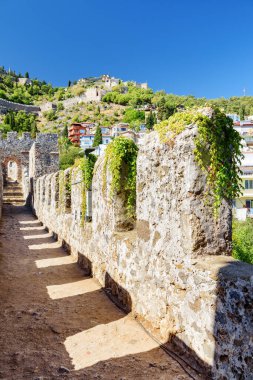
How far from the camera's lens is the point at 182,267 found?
Answer: 11.6 feet

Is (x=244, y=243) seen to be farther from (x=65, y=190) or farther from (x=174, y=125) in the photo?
(x=174, y=125)

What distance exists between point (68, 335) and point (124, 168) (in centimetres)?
266

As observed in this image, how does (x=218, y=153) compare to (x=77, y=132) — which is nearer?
(x=218, y=153)

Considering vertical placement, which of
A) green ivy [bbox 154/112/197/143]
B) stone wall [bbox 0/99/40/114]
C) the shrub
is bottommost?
the shrub

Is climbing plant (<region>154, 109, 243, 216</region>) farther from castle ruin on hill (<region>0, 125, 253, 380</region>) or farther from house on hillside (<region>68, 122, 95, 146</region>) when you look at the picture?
house on hillside (<region>68, 122, 95, 146</region>)

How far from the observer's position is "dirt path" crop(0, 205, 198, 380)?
11.0ft

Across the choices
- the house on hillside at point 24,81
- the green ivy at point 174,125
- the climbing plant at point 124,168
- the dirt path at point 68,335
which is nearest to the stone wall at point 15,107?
the house on hillside at point 24,81

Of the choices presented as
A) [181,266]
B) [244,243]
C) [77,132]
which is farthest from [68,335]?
[77,132]

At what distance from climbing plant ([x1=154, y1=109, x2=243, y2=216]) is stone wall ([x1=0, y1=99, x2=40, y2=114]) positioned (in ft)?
373

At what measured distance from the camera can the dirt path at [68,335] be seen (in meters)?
3.34

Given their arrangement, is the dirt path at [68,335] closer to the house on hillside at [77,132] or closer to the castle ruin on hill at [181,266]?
the castle ruin on hill at [181,266]

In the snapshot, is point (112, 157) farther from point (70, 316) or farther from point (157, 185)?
point (70, 316)

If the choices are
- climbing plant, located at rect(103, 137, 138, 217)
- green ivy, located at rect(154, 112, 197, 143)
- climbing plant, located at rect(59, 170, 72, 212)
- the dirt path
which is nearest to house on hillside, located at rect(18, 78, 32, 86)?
climbing plant, located at rect(59, 170, 72, 212)

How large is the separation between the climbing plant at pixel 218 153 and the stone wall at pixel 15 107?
11367 centimetres
